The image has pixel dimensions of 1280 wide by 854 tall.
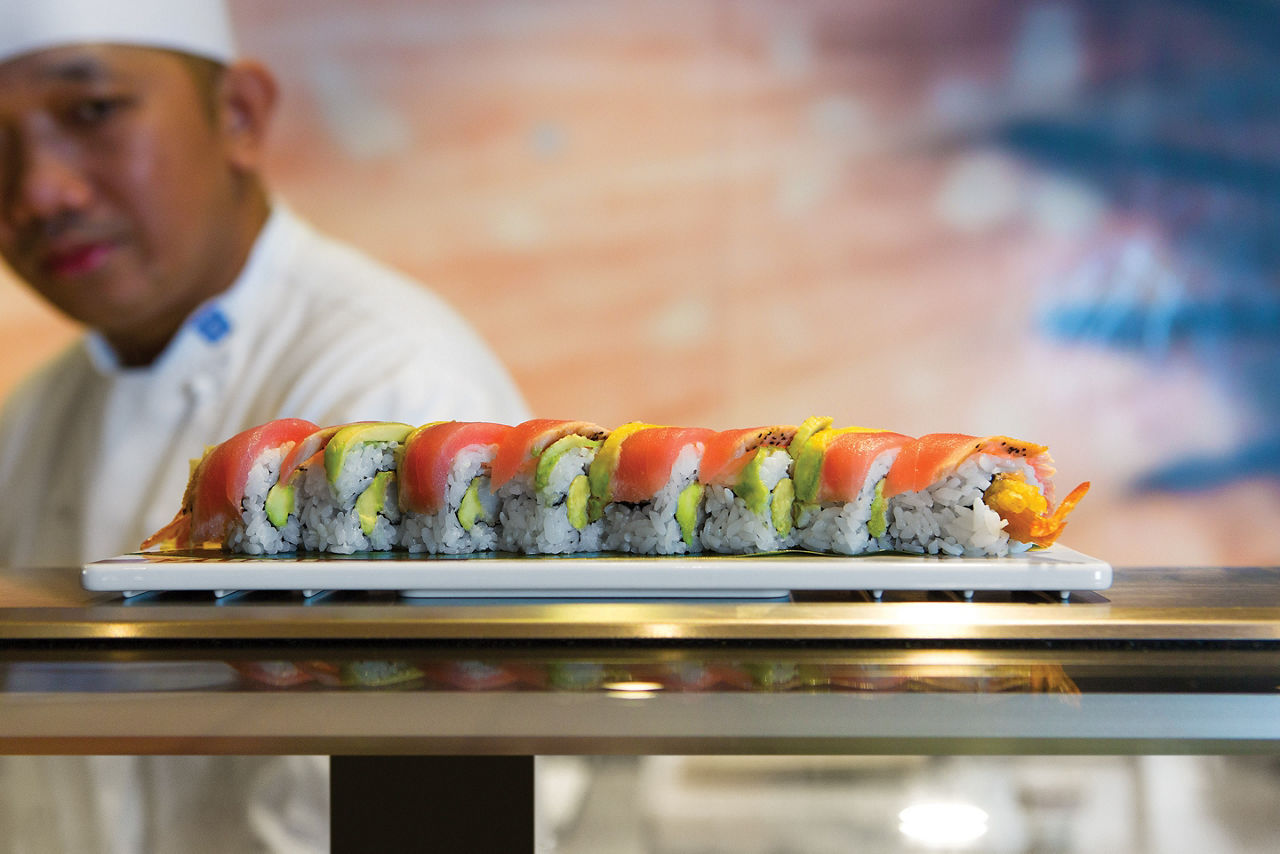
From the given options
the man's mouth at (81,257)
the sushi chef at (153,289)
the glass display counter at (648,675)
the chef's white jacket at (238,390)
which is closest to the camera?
the glass display counter at (648,675)

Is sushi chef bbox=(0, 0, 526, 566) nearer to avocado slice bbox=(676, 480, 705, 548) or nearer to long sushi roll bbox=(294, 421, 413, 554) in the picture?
long sushi roll bbox=(294, 421, 413, 554)

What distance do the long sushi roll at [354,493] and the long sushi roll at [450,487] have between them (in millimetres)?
23

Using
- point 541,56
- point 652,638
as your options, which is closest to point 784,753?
point 652,638

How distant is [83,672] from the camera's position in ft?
1.98

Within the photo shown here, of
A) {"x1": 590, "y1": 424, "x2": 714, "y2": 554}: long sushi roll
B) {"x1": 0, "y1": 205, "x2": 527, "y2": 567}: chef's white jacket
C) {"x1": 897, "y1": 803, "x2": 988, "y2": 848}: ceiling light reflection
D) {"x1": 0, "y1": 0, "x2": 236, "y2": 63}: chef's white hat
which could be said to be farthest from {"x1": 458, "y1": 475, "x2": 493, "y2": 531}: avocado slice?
{"x1": 0, "y1": 0, "x2": 236, "y2": 63}: chef's white hat

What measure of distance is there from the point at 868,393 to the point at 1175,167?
1117 mm

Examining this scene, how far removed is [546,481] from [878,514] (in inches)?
10.8

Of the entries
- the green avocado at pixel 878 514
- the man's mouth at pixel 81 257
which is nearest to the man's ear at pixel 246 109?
the man's mouth at pixel 81 257

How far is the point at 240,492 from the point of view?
36.8 inches

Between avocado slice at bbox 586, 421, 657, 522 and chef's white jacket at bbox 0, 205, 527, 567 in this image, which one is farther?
chef's white jacket at bbox 0, 205, 527, 567

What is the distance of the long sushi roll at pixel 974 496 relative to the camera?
85 centimetres

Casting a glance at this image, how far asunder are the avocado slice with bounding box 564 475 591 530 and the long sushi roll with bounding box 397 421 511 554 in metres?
0.08

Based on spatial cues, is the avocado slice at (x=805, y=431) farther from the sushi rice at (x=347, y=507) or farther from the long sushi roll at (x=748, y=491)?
the sushi rice at (x=347, y=507)

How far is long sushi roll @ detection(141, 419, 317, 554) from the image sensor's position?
0.93m
